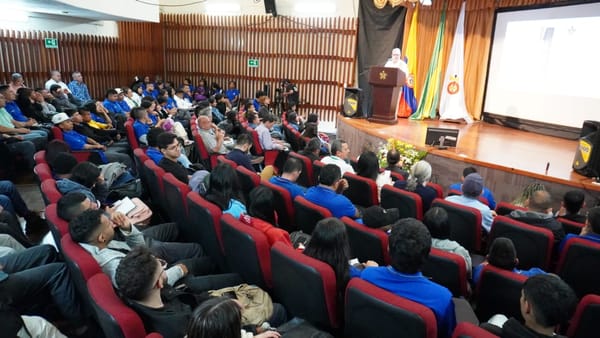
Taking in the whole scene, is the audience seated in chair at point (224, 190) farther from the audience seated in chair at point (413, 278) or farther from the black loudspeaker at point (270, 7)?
the black loudspeaker at point (270, 7)

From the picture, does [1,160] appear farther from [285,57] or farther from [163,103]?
[285,57]

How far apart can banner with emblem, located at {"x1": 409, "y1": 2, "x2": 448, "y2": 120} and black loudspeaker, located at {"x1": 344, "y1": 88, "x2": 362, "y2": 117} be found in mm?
1703

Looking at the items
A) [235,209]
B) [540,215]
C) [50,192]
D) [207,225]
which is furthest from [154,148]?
[540,215]

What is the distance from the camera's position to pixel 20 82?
6891 mm

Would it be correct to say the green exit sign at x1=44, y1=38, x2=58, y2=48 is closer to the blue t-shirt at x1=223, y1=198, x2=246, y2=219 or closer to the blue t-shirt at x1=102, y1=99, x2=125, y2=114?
the blue t-shirt at x1=102, y1=99, x2=125, y2=114

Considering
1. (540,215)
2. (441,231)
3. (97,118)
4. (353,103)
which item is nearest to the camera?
(441,231)

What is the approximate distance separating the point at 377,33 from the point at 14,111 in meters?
7.84

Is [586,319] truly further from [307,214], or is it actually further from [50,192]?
[50,192]

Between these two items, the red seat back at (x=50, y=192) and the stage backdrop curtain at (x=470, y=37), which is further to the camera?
the stage backdrop curtain at (x=470, y=37)

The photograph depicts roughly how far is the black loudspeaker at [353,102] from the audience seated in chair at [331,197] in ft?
18.2

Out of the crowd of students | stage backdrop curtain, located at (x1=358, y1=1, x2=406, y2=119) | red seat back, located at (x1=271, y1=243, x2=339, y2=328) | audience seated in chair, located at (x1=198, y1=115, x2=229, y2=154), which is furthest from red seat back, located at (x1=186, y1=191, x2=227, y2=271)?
stage backdrop curtain, located at (x1=358, y1=1, x2=406, y2=119)

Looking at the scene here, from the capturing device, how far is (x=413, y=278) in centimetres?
179

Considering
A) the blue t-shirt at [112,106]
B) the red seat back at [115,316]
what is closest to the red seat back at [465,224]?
the red seat back at [115,316]

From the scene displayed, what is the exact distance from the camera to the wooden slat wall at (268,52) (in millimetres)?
10609
